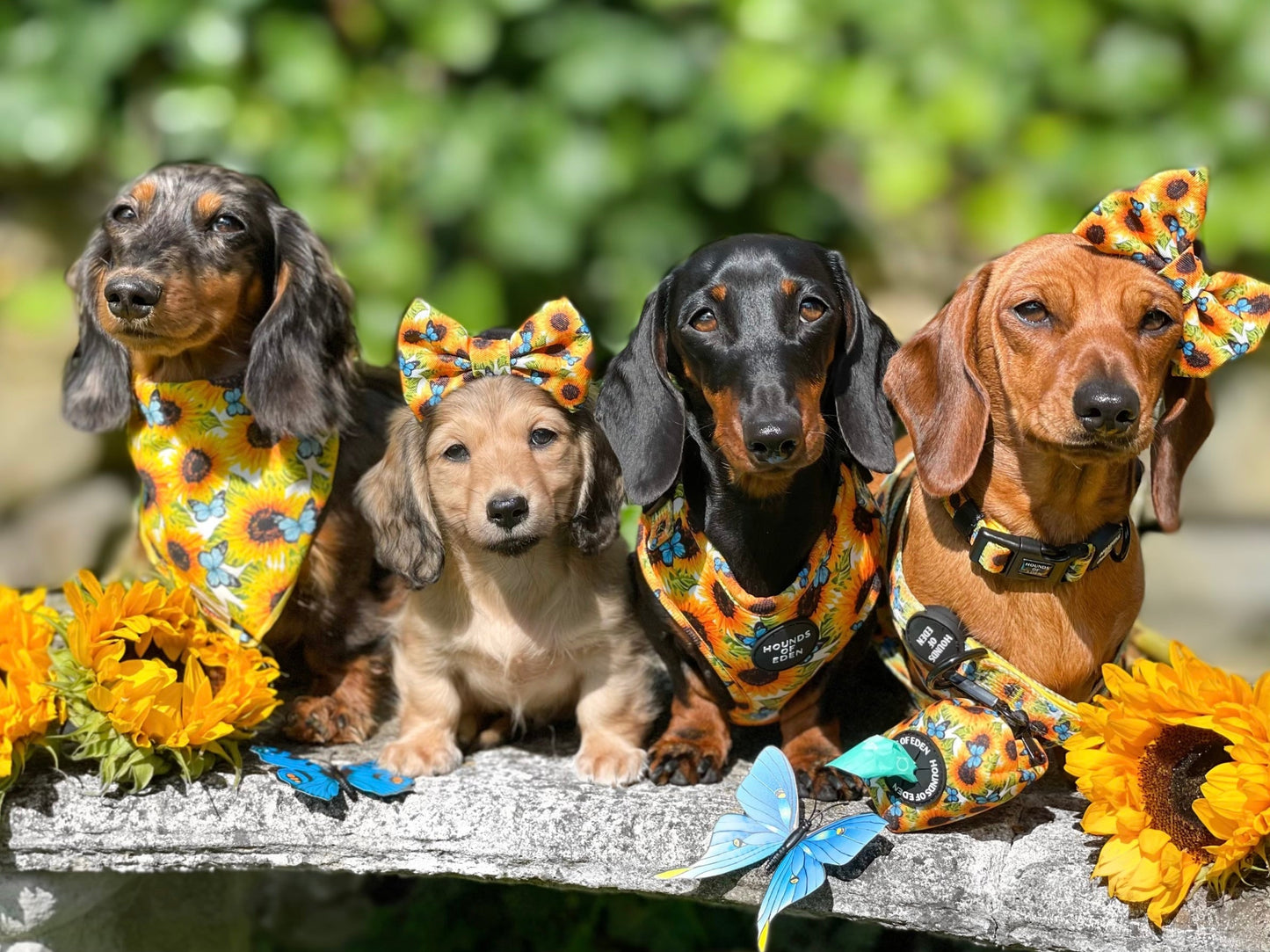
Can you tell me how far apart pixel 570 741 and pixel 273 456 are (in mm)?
1042

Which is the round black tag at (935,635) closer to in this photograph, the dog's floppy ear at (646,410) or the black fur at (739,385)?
the black fur at (739,385)

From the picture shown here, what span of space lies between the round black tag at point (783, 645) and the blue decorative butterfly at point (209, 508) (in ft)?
4.41

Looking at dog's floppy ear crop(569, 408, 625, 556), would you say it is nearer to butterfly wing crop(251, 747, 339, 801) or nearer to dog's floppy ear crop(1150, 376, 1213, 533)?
butterfly wing crop(251, 747, 339, 801)

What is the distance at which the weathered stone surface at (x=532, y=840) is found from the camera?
278 cm

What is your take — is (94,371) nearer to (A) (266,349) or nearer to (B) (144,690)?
(A) (266,349)

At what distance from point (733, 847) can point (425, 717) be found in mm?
914

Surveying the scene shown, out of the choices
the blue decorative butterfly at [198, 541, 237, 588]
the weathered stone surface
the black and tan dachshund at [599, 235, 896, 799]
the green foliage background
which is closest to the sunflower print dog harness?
the weathered stone surface

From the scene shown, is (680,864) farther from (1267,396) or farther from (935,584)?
(1267,396)

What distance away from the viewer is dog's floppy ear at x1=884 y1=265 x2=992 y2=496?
2.81 metres

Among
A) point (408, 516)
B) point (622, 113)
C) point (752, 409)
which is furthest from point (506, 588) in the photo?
point (622, 113)

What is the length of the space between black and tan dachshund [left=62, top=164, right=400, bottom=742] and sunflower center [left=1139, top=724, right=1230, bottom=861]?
188cm

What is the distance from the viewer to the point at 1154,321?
2699mm

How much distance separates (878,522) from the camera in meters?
3.22

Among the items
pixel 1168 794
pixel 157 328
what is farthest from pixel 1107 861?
pixel 157 328
